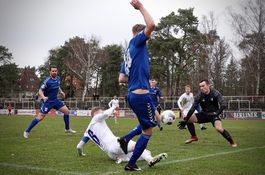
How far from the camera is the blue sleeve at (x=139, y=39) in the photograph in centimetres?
555

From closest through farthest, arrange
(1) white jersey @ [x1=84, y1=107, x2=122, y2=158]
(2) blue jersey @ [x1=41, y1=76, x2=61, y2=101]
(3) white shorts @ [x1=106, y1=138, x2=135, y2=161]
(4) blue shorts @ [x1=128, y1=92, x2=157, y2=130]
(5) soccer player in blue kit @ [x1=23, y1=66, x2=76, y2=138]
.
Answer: (4) blue shorts @ [x1=128, y1=92, x2=157, y2=130], (3) white shorts @ [x1=106, y1=138, x2=135, y2=161], (1) white jersey @ [x1=84, y1=107, x2=122, y2=158], (5) soccer player in blue kit @ [x1=23, y1=66, x2=76, y2=138], (2) blue jersey @ [x1=41, y1=76, x2=61, y2=101]

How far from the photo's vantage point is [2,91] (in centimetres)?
8138

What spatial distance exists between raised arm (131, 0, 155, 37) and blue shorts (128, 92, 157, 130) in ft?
3.49

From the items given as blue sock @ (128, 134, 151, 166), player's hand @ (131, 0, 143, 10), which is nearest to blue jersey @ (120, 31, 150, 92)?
player's hand @ (131, 0, 143, 10)

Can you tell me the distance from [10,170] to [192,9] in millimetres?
49805

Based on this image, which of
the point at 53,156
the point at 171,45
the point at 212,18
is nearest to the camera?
the point at 53,156

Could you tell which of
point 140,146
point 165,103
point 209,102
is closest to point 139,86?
point 140,146

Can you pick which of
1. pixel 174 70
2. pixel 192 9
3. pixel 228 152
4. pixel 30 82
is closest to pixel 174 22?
pixel 192 9

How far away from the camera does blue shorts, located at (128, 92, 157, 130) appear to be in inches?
225

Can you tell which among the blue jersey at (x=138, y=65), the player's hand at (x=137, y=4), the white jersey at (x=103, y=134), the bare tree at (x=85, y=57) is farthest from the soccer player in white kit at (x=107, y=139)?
the bare tree at (x=85, y=57)

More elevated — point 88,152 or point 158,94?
point 158,94

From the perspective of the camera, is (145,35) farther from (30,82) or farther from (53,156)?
(30,82)

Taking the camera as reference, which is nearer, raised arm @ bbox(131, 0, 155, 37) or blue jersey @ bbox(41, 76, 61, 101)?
raised arm @ bbox(131, 0, 155, 37)

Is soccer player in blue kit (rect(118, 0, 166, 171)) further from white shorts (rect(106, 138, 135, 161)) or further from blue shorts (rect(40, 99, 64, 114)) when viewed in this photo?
blue shorts (rect(40, 99, 64, 114))
